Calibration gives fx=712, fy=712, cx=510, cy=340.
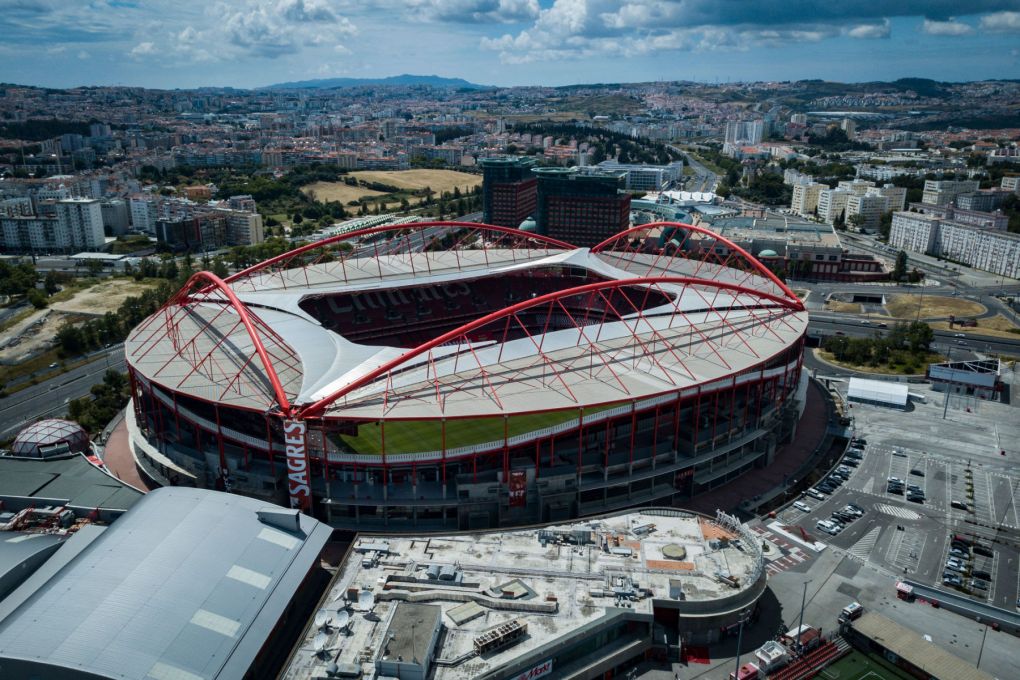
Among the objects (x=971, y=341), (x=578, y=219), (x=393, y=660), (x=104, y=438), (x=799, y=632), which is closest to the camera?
(x=393, y=660)

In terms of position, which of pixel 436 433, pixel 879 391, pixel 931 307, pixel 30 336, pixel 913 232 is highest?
pixel 913 232

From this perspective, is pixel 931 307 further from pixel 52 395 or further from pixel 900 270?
pixel 52 395

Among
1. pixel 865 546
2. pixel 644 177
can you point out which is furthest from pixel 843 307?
pixel 644 177

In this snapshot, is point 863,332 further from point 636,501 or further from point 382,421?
point 382,421

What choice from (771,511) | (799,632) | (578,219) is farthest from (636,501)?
(578,219)

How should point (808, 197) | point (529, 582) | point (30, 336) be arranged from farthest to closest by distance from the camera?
point (808, 197) → point (30, 336) → point (529, 582)

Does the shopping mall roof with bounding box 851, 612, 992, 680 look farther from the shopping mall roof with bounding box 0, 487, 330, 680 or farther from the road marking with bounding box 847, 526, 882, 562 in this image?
the shopping mall roof with bounding box 0, 487, 330, 680
